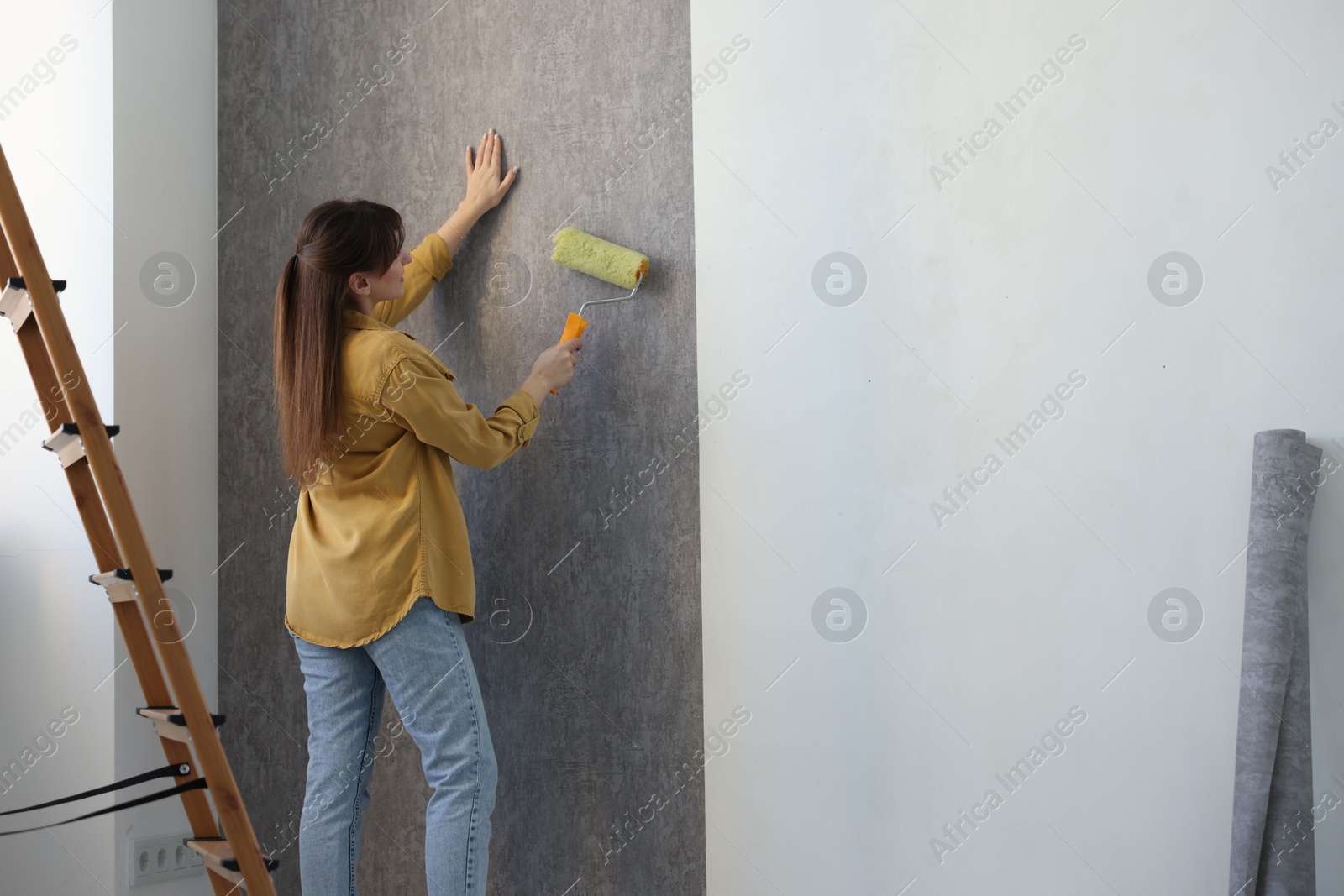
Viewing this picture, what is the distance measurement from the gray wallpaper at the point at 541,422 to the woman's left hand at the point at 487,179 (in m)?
0.03

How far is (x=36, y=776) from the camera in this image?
190 centimetres

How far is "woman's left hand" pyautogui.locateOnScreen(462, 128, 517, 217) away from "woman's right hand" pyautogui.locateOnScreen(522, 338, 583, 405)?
1.18ft

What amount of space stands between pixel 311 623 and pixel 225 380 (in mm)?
835

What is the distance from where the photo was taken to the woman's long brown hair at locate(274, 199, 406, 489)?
150 cm

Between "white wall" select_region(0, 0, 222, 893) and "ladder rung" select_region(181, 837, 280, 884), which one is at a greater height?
"white wall" select_region(0, 0, 222, 893)

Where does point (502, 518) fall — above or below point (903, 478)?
above

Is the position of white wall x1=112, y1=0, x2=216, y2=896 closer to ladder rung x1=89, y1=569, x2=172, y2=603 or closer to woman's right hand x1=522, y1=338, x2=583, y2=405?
ladder rung x1=89, y1=569, x2=172, y2=603

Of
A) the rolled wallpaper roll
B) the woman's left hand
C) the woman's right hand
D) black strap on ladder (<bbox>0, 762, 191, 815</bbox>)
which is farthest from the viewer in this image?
the woman's left hand

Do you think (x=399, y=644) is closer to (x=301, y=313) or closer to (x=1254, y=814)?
(x=301, y=313)

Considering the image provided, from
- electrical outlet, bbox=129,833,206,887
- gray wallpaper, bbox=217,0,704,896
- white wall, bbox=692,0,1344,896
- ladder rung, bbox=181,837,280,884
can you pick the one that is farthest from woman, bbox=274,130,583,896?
electrical outlet, bbox=129,833,206,887

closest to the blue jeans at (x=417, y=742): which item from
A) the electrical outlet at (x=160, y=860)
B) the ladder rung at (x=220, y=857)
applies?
the ladder rung at (x=220, y=857)

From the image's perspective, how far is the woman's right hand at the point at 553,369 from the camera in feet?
5.55

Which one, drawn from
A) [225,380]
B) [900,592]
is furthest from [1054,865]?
[225,380]

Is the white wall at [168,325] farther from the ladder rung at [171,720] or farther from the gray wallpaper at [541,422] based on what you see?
the ladder rung at [171,720]
